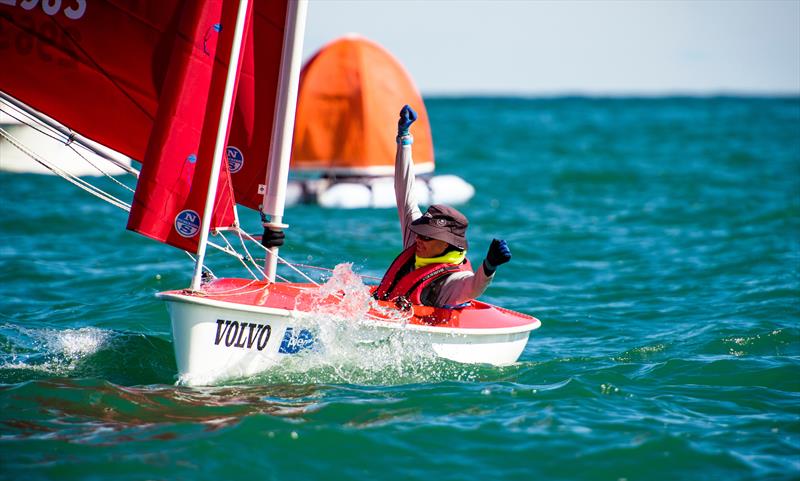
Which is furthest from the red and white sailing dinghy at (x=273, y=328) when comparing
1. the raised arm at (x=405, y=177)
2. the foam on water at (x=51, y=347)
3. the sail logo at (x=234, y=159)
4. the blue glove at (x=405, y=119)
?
the blue glove at (x=405, y=119)

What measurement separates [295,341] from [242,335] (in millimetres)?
326

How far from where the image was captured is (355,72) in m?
15.1

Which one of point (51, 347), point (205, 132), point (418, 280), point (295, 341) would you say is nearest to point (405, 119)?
point (418, 280)

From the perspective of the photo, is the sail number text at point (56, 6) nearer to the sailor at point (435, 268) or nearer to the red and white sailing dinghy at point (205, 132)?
the red and white sailing dinghy at point (205, 132)

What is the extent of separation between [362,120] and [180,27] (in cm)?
910

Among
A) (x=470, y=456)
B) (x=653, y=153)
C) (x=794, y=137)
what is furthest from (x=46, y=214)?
(x=794, y=137)

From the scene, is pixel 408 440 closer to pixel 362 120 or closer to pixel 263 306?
pixel 263 306

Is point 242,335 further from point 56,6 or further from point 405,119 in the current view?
point 56,6

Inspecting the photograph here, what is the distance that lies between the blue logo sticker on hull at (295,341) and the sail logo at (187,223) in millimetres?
841

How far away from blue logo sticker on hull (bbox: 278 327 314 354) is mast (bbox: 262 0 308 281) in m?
0.75

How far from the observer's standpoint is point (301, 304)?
580 centimetres

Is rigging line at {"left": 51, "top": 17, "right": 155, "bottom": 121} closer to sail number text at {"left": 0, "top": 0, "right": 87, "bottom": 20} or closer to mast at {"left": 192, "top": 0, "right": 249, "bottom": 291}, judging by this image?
sail number text at {"left": 0, "top": 0, "right": 87, "bottom": 20}

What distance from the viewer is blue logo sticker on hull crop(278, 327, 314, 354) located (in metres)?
5.71

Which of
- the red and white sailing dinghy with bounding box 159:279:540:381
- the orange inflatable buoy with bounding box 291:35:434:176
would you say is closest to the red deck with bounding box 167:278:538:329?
the red and white sailing dinghy with bounding box 159:279:540:381
